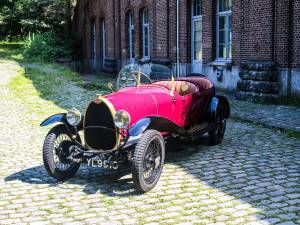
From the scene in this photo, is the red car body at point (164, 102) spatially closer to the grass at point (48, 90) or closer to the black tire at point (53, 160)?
the black tire at point (53, 160)

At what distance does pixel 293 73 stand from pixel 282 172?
301 inches

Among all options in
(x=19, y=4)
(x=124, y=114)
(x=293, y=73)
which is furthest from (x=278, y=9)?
(x=19, y=4)

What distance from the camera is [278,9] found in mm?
13531

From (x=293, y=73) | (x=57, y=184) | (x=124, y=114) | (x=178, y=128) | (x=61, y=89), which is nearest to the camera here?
(x=124, y=114)

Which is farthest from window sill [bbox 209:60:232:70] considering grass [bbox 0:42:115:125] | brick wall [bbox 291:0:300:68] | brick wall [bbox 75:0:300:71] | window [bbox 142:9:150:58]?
window [bbox 142:9:150:58]

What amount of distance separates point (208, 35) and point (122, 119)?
39.7ft

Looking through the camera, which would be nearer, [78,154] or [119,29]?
[78,154]

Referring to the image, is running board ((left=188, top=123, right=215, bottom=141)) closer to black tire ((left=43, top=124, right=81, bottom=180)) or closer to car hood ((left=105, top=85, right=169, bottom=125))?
car hood ((left=105, top=85, right=169, bottom=125))

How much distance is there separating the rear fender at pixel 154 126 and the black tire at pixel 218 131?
47.7 inches

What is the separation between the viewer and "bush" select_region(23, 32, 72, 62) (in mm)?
30095

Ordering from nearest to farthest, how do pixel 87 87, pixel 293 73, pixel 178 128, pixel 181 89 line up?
pixel 178 128 < pixel 181 89 < pixel 293 73 < pixel 87 87

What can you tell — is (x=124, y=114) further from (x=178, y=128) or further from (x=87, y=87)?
(x=87, y=87)

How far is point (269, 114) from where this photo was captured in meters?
11.6

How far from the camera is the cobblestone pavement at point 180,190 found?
15.8ft
